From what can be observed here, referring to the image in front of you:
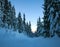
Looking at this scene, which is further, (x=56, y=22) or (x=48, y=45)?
(x=56, y=22)

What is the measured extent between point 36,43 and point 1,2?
3529cm

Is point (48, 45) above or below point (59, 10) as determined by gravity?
below

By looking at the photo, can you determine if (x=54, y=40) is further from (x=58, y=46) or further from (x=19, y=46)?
(x=19, y=46)

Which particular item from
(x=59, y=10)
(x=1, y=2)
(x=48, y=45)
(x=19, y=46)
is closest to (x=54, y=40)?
(x=48, y=45)

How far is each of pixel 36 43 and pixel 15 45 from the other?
240cm

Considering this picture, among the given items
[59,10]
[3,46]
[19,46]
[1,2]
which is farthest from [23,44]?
[1,2]

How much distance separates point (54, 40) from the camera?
18281 mm

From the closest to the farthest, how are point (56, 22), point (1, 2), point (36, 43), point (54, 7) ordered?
1. point (36, 43)
2. point (56, 22)
3. point (54, 7)
4. point (1, 2)

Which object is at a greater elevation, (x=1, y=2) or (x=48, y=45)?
(x=1, y=2)

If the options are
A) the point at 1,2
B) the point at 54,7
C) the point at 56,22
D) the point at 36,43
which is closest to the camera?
the point at 36,43

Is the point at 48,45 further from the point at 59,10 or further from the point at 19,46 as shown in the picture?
the point at 59,10

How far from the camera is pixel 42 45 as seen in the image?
18.0 metres

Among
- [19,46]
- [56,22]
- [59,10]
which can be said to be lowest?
[19,46]

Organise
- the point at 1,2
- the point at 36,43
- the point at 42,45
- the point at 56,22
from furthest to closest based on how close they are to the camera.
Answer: the point at 1,2 → the point at 56,22 → the point at 36,43 → the point at 42,45
